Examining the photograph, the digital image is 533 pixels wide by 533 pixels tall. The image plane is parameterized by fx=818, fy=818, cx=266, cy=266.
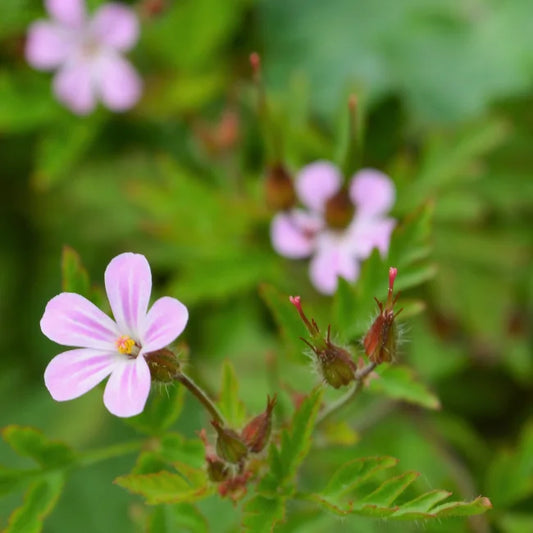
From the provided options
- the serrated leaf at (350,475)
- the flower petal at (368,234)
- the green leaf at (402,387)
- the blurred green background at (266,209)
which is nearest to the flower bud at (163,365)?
the serrated leaf at (350,475)

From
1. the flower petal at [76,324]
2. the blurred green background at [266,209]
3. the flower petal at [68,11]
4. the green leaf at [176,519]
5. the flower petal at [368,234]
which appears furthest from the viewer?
the flower petal at [68,11]

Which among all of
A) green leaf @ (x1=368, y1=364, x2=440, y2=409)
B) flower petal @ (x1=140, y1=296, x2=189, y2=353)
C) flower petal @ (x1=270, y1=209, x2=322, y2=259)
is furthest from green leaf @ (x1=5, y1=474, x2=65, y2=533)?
flower petal @ (x1=270, y1=209, x2=322, y2=259)

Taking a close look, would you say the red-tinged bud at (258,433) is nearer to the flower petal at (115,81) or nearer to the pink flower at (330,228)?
the pink flower at (330,228)

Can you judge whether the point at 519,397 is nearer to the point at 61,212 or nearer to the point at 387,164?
the point at 387,164

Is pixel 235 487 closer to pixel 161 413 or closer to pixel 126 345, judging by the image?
pixel 161 413

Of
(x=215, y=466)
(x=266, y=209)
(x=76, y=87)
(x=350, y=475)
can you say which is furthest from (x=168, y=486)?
(x=76, y=87)
